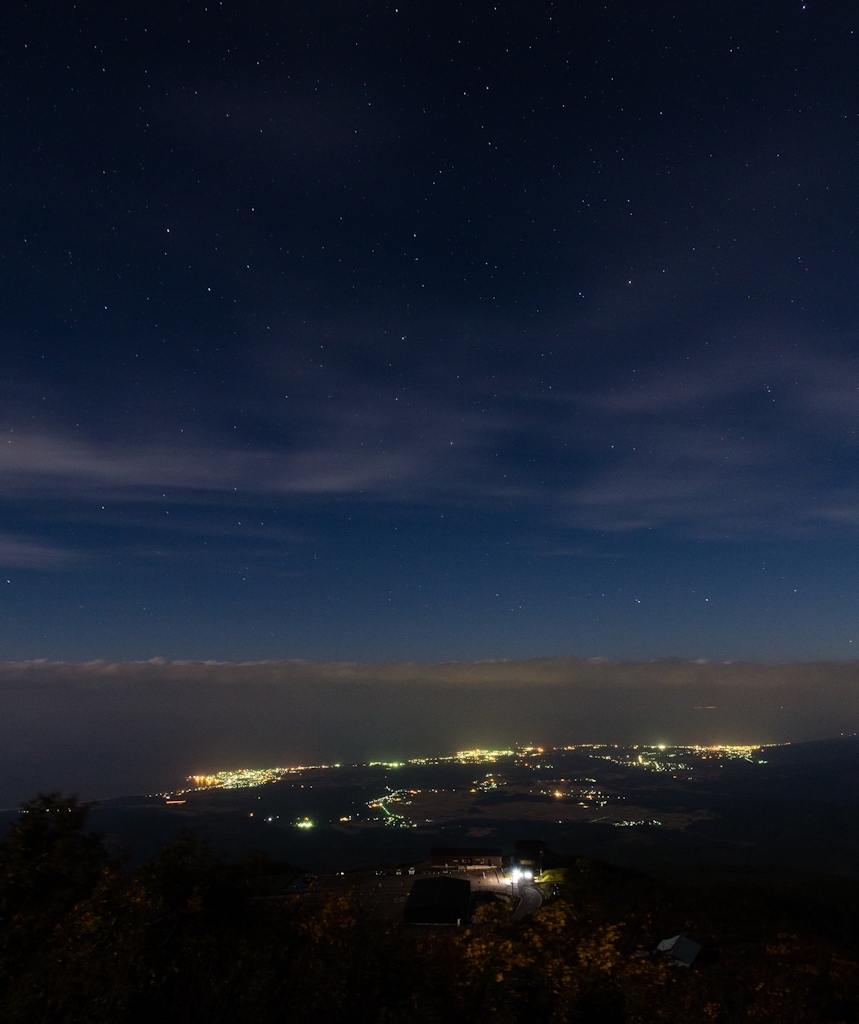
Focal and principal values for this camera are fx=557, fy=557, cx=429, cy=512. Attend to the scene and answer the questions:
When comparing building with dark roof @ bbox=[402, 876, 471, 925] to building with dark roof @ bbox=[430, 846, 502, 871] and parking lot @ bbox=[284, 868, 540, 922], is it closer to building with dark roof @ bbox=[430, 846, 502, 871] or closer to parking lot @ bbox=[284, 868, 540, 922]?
parking lot @ bbox=[284, 868, 540, 922]

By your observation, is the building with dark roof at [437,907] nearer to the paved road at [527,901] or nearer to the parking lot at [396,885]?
the parking lot at [396,885]

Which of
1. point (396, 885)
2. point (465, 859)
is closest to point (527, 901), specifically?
point (396, 885)

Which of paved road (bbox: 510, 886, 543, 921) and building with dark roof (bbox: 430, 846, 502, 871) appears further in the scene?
building with dark roof (bbox: 430, 846, 502, 871)

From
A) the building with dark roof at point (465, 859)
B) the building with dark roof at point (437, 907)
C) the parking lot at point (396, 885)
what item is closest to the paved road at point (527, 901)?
the parking lot at point (396, 885)

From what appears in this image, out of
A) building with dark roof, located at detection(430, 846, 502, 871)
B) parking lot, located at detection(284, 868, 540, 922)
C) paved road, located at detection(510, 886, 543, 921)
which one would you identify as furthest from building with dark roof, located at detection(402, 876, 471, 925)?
building with dark roof, located at detection(430, 846, 502, 871)

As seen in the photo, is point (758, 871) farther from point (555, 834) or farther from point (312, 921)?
point (312, 921)

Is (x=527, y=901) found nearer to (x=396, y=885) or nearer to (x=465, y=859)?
(x=396, y=885)
